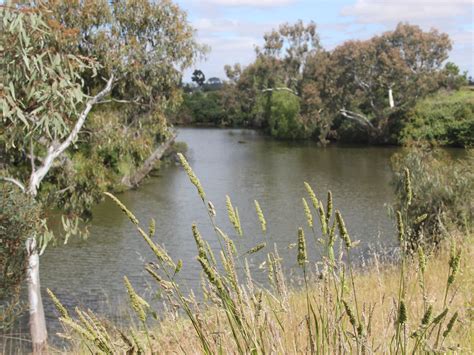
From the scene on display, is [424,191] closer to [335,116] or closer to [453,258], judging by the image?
[453,258]

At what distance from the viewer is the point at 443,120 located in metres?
42.7

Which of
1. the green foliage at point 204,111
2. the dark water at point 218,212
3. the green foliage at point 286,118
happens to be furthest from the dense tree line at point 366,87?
the green foliage at point 204,111

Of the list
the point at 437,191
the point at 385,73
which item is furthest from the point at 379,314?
the point at 385,73

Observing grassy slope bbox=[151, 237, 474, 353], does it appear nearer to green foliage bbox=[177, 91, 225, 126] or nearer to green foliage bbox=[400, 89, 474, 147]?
green foliage bbox=[400, 89, 474, 147]

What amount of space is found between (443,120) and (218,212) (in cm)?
2789

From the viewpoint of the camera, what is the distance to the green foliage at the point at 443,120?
41.6 metres

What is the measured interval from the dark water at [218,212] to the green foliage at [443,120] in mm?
5257

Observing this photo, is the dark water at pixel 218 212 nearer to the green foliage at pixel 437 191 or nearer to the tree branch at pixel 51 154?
the green foliage at pixel 437 191

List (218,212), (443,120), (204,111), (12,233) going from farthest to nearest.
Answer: (204,111) < (443,120) < (218,212) < (12,233)

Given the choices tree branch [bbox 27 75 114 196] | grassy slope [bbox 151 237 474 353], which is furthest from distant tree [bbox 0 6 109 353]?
grassy slope [bbox 151 237 474 353]

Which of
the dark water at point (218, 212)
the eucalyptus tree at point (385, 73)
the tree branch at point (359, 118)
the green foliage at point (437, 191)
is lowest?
the dark water at point (218, 212)

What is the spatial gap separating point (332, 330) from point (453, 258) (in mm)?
508

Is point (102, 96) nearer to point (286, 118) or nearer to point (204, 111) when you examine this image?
point (286, 118)

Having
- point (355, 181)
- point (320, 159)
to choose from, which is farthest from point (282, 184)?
point (320, 159)
